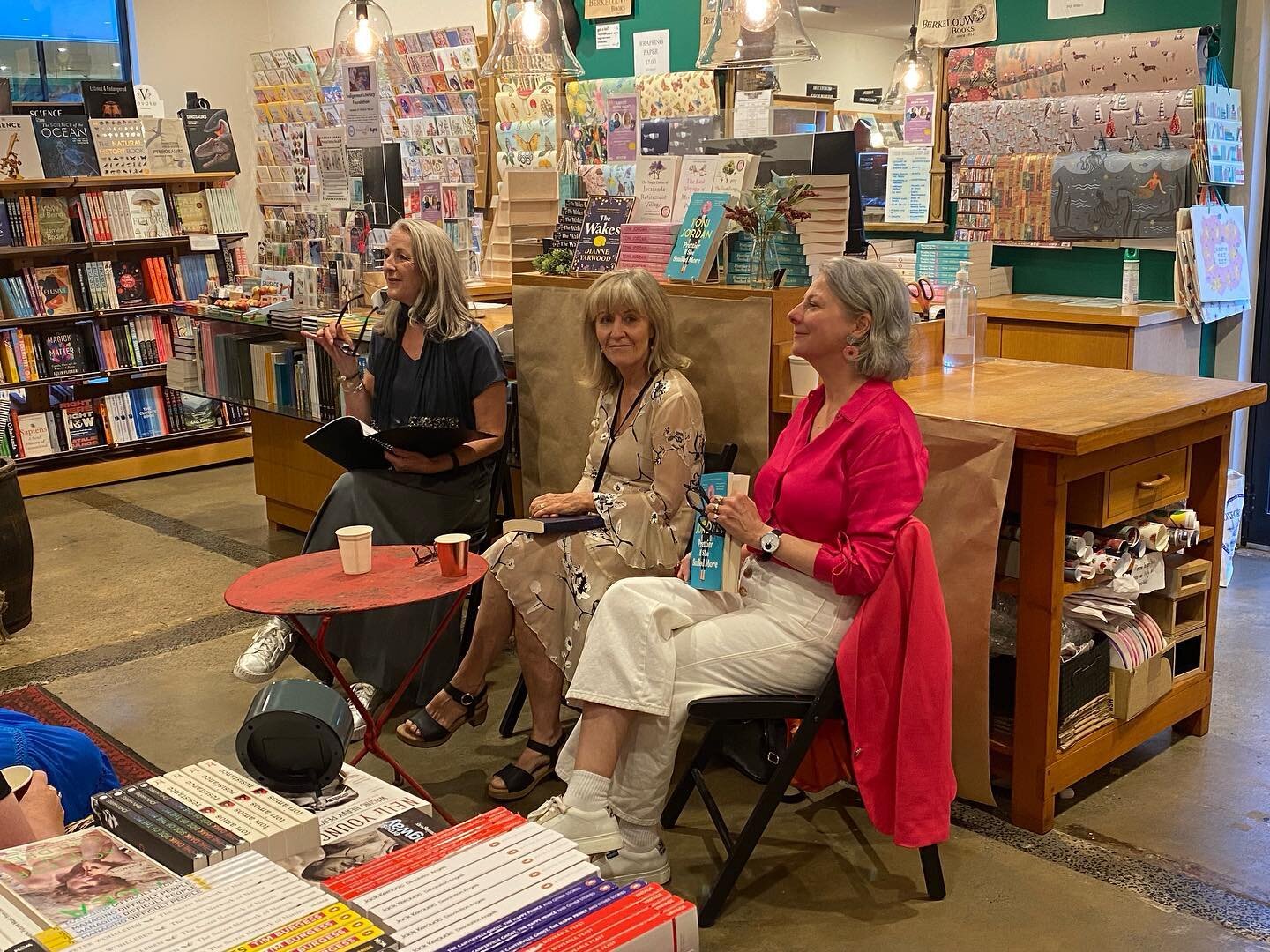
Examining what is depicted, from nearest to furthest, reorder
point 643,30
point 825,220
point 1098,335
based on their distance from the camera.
Result: point 825,220 → point 1098,335 → point 643,30

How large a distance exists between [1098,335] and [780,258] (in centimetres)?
204

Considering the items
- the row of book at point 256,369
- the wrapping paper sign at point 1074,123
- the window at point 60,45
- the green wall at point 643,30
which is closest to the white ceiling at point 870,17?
the wrapping paper sign at point 1074,123

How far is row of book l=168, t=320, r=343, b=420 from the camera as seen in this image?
551 cm

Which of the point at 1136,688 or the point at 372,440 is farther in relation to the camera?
the point at 372,440

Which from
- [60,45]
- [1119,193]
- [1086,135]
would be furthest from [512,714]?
[60,45]

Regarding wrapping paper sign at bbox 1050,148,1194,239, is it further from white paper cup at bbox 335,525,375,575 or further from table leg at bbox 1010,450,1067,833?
white paper cup at bbox 335,525,375,575

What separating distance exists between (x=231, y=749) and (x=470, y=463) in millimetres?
1138

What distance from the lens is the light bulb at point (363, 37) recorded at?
5.37 m

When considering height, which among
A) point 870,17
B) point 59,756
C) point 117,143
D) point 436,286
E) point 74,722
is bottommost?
point 74,722

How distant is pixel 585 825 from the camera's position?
2.71 metres

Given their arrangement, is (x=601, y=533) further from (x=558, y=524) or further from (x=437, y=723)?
(x=437, y=723)

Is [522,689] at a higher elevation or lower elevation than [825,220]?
lower

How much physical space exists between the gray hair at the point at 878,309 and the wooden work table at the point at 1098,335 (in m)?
2.23

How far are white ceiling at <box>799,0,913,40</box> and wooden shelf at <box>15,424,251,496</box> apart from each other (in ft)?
13.9
